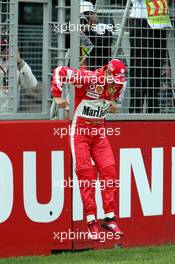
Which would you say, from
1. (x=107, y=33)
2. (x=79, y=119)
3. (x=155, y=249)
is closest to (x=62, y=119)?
(x=79, y=119)

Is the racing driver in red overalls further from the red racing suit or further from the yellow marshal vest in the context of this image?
the yellow marshal vest

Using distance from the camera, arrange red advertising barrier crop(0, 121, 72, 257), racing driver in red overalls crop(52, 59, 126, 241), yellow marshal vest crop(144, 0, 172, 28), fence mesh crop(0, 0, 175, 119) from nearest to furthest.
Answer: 1. racing driver in red overalls crop(52, 59, 126, 241)
2. red advertising barrier crop(0, 121, 72, 257)
3. fence mesh crop(0, 0, 175, 119)
4. yellow marshal vest crop(144, 0, 172, 28)

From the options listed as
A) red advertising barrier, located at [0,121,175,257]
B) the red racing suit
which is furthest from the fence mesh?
the red racing suit

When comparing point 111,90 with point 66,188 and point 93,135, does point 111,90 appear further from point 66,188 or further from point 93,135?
point 66,188

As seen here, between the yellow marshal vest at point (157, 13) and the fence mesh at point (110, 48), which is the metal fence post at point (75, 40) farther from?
the yellow marshal vest at point (157, 13)

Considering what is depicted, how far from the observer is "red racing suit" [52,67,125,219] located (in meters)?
8.63

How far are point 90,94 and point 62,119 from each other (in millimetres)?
595

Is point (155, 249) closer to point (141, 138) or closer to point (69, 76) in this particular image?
point (141, 138)

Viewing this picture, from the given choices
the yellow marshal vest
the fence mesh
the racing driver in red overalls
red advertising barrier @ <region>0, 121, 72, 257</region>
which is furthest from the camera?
the yellow marshal vest

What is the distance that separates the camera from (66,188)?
29.8 ft

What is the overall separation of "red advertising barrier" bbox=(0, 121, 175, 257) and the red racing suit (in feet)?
1.10

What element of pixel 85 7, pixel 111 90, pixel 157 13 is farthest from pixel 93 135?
pixel 157 13

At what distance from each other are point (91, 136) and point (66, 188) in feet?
2.33

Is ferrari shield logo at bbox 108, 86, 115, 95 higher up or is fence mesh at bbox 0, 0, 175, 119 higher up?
fence mesh at bbox 0, 0, 175, 119
